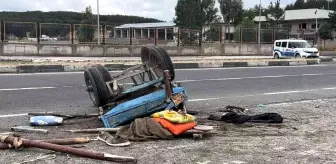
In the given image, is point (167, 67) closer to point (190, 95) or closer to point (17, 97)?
point (190, 95)

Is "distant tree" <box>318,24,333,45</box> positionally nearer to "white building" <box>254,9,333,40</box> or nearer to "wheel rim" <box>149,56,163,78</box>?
"white building" <box>254,9,333,40</box>

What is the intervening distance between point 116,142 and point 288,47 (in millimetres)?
29947

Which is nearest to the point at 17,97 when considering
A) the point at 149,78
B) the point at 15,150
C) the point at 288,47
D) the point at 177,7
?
the point at 149,78

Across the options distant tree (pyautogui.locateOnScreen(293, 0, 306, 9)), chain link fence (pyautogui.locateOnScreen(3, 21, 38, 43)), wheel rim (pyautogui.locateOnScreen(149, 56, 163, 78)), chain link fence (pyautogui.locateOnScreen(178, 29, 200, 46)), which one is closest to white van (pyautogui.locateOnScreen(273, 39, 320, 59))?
chain link fence (pyautogui.locateOnScreen(178, 29, 200, 46))

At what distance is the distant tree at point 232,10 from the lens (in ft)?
227

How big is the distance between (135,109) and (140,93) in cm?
82

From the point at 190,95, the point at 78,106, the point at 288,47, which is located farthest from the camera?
the point at 288,47

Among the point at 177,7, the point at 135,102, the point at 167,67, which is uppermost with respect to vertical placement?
the point at 177,7

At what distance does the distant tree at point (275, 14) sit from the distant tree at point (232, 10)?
4587 mm

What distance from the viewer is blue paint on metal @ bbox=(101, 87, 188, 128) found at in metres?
5.98

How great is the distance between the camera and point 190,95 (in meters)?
10.2

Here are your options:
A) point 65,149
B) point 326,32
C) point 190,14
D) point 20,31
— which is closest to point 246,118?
point 65,149

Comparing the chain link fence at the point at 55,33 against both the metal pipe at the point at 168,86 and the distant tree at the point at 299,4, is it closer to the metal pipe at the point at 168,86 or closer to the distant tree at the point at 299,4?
the metal pipe at the point at 168,86

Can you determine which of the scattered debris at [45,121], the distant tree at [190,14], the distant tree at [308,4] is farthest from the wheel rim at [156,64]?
the distant tree at [308,4]
